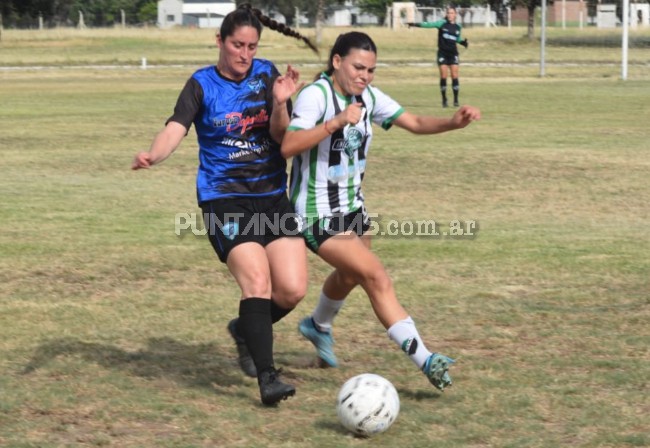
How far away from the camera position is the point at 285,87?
20.0 feet

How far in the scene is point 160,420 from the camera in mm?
5832

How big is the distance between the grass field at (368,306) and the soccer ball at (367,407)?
0.08 m

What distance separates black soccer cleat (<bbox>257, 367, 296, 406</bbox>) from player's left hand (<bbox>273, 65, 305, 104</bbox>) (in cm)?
144

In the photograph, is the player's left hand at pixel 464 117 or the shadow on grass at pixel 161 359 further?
the shadow on grass at pixel 161 359

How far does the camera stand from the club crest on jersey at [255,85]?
6.34 metres

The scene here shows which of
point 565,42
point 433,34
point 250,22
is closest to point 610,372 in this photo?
point 250,22

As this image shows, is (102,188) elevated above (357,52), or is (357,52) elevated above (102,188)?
(357,52)

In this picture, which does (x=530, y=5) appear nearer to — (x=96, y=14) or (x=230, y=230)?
(x=230, y=230)

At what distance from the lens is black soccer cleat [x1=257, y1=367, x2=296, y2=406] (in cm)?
A: 587

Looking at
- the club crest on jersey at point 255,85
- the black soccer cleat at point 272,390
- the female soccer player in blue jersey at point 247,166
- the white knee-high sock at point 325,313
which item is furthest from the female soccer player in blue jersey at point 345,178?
the black soccer cleat at point 272,390

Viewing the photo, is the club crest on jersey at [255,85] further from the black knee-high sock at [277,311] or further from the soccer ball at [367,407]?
the soccer ball at [367,407]

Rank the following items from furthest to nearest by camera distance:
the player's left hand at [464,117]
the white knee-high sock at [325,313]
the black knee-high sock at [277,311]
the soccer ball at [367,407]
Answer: the white knee-high sock at [325,313] → the black knee-high sock at [277,311] → the player's left hand at [464,117] → the soccer ball at [367,407]

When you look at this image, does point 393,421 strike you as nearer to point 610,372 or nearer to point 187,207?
point 610,372

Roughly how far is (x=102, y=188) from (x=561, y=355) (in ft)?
28.4
